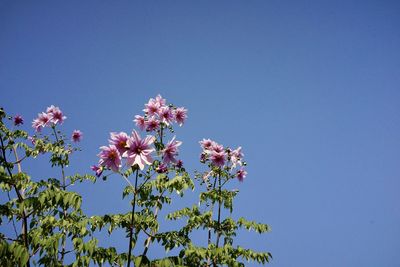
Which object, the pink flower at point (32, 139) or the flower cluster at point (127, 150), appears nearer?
the flower cluster at point (127, 150)

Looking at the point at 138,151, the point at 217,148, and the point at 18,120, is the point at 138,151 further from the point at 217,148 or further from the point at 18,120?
the point at 18,120

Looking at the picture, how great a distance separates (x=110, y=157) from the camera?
14.2 feet

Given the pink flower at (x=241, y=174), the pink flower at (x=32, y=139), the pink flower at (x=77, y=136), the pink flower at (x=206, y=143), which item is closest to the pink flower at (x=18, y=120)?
the pink flower at (x=32, y=139)

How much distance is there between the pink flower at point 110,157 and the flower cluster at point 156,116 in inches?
75.8

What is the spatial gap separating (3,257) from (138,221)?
203 cm

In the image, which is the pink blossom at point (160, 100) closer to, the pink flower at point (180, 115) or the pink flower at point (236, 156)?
the pink flower at point (180, 115)

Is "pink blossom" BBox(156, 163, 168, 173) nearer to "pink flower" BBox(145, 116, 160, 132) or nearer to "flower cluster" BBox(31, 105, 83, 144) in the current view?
"pink flower" BBox(145, 116, 160, 132)

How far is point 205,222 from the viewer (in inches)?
284

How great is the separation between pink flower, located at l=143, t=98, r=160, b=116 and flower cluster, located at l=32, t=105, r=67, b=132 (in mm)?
4273

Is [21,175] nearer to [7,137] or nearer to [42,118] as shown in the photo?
[7,137]

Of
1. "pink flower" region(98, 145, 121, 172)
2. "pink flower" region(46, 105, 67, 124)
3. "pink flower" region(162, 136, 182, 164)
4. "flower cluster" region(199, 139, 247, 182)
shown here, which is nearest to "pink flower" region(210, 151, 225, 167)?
"flower cluster" region(199, 139, 247, 182)

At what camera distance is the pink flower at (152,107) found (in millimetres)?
6363

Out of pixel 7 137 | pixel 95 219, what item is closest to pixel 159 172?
pixel 95 219

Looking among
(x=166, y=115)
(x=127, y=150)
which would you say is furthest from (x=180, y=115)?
(x=127, y=150)
